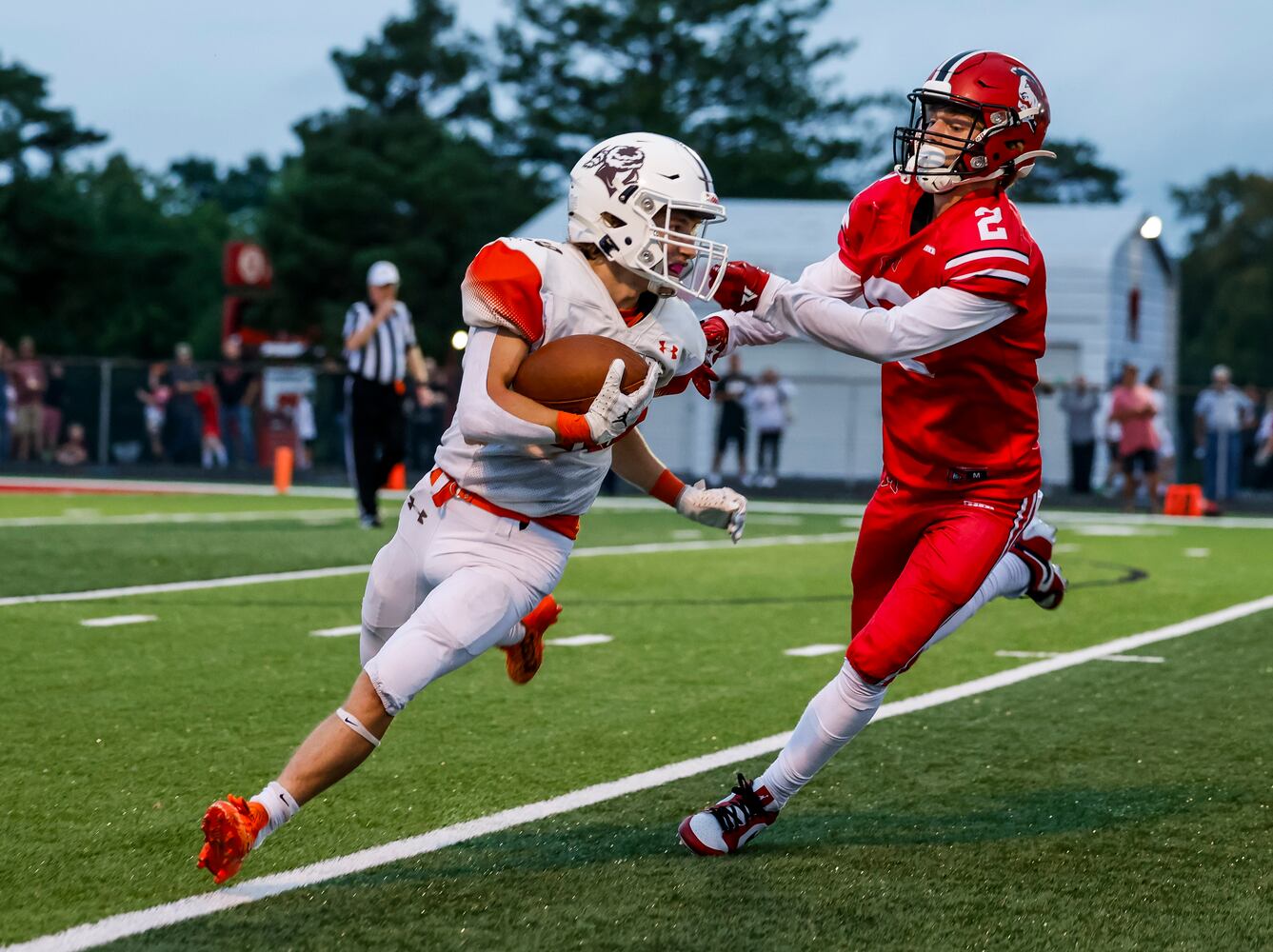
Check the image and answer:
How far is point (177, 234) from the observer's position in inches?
2215

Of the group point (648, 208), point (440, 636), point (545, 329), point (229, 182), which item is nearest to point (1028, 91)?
point (648, 208)

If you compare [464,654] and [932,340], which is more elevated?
[932,340]

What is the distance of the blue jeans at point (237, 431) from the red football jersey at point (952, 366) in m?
20.6

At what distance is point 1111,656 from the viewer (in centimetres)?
753

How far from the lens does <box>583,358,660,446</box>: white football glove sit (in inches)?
147

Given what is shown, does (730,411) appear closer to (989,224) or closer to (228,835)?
(989,224)

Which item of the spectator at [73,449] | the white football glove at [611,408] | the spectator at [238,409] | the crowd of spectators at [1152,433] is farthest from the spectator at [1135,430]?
the white football glove at [611,408]

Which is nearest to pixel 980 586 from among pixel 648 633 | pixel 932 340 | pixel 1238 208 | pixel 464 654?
pixel 932 340

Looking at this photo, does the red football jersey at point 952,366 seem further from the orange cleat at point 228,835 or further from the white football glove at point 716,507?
the orange cleat at point 228,835

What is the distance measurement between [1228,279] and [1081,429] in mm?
38826

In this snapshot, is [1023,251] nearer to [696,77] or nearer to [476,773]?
[476,773]

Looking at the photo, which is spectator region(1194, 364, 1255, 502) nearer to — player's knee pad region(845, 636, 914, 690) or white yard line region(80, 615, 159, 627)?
white yard line region(80, 615, 159, 627)

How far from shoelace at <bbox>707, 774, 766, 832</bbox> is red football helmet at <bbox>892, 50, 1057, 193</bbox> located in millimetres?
1478

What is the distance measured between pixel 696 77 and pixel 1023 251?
41594 millimetres
